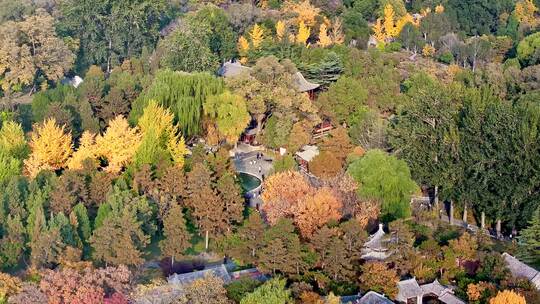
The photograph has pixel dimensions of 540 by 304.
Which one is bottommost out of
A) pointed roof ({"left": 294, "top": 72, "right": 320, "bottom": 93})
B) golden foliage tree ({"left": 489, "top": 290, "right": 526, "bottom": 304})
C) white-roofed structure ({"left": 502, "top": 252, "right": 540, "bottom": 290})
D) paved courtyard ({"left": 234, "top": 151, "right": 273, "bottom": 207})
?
paved courtyard ({"left": 234, "top": 151, "right": 273, "bottom": 207})

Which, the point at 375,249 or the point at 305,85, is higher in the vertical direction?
the point at 375,249

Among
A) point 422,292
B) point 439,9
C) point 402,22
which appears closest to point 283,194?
point 422,292

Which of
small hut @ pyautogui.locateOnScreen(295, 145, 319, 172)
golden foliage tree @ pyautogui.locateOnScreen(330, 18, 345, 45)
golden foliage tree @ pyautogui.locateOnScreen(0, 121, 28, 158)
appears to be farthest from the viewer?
golden foliage tree @ pyautogui.locateOnScreen(330, 18, 345, 45)

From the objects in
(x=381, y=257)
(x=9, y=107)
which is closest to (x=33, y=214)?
(x=381, y=257)

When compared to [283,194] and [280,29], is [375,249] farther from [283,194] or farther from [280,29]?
[280,29]

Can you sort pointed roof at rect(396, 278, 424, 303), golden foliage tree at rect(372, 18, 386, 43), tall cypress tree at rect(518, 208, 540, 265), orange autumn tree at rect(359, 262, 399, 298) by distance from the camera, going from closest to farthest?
orange autumn tree at rect(359, 262, 399, 298), pointed roof at rect(396, 278, 424, 303), tall cypress tree at rect(518, 208, 540, 265), golden foliage tree at rect(372, 18, 386, 43)

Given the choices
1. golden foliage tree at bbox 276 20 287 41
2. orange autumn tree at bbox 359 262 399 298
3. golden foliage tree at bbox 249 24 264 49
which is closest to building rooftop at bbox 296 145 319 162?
orange autumn tree at bbox 359 262 399 298

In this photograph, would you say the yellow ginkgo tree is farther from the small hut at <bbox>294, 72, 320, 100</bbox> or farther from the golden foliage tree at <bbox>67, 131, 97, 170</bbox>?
the golden foliage tree at <bbox>67, 131, 97, 170</bbox>
